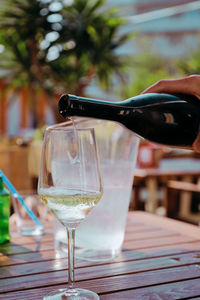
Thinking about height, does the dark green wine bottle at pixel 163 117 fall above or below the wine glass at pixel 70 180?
above

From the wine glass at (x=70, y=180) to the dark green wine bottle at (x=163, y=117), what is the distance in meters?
0.11

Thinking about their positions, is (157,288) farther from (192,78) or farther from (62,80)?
A: (62,80)

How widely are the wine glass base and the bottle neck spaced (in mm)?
241

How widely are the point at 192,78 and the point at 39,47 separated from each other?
5.28 meters

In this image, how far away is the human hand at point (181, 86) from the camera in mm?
688

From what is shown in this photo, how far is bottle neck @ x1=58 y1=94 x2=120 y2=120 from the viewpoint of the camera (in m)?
0.54

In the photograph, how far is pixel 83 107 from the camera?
557mm

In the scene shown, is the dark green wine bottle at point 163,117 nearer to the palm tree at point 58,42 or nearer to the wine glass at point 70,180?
the wine glass at point 70,180

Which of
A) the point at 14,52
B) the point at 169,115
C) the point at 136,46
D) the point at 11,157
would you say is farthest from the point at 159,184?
the point at 136,46

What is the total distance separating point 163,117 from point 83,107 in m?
0.23

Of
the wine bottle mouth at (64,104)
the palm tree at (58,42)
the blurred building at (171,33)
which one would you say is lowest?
the wine bottle mouth at (64,104)

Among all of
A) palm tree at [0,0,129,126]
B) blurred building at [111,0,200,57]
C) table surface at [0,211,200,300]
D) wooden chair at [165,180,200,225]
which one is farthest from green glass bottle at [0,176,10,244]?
blurred building at [111,0,200,57]

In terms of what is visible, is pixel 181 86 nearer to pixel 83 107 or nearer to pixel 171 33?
pixel 83 107

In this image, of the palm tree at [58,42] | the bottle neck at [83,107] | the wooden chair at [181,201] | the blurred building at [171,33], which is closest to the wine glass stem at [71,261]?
the bottle neck at [83,107]
